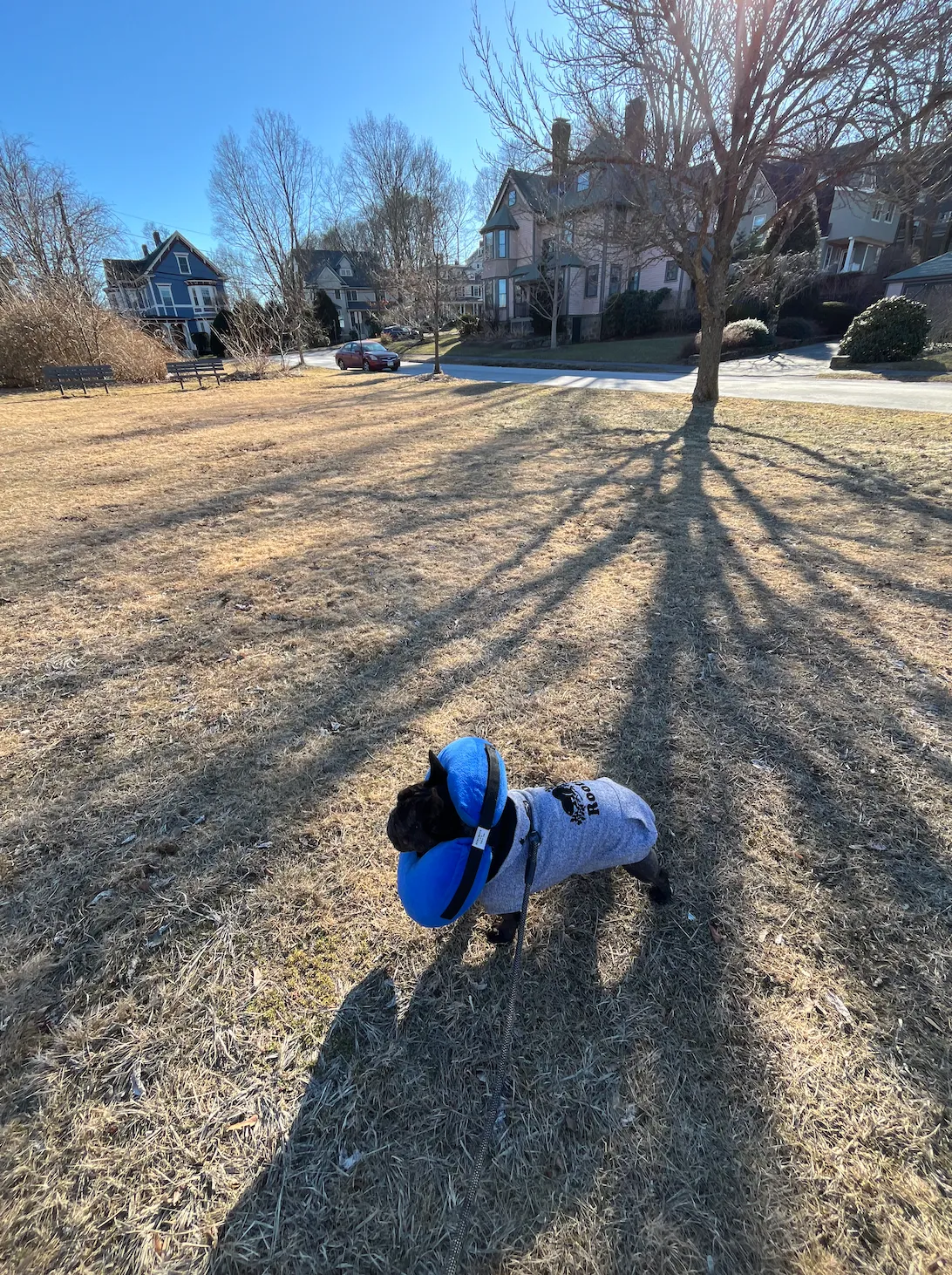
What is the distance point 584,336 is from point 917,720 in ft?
119

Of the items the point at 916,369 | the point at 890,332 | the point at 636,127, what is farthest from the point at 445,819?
the point at 890,332

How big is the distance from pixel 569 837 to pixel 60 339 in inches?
1021

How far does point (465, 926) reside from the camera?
1.90 metres

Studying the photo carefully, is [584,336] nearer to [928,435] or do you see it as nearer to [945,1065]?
[928,435]

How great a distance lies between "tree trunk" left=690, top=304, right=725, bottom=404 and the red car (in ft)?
63.1

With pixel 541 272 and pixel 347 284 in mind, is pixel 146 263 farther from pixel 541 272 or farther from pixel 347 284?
pixel 541 272

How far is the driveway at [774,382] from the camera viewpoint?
11852 millimetres

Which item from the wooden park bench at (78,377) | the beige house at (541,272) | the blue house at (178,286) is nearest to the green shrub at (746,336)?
the beige house at (541,272)

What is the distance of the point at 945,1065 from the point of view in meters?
1.48

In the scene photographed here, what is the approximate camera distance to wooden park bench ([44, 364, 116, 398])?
16.9 m

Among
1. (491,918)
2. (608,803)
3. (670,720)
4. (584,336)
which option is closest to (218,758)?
(491,918)

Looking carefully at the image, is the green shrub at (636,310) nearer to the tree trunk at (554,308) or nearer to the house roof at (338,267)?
the tree trunk at (554,308)

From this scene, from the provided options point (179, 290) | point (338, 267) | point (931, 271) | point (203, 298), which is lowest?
point (931, 271)

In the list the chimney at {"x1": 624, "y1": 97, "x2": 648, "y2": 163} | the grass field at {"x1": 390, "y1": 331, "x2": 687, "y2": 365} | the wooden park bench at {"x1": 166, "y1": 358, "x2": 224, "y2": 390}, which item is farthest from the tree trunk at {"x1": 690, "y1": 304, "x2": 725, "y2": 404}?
the wooden park bench at {"x1": 166, "y1": 358, "x2": 224, "y2": 390}
